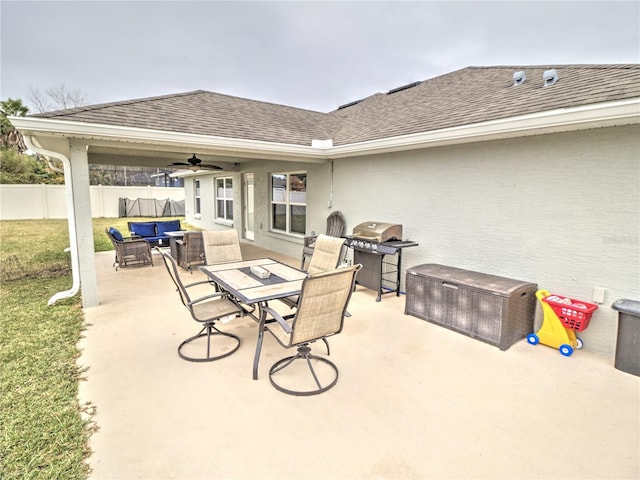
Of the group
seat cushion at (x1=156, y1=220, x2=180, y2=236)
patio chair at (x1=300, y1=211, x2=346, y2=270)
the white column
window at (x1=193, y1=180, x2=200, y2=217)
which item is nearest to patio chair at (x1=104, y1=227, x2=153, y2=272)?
seat cushion at (x1=156, y1=220, x2=180, y2=236)

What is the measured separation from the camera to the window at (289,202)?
9227 millimetres

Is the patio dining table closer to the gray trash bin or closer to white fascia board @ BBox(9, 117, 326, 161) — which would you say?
white fascia board @ BBox(9, 117, 326, 161)

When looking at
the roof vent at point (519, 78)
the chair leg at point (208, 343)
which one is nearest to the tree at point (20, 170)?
the chair leg at point (208, 343)

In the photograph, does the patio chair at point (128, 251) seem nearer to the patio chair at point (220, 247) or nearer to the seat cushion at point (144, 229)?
the seat cushion at point (144, 229)

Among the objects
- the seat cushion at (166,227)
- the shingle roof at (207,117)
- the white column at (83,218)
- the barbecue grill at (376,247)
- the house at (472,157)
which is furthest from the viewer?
the seat cushion at (166,227)

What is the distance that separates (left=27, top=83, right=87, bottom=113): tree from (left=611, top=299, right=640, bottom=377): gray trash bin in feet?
92.2

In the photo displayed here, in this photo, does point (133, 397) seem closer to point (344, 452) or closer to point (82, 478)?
point (82, 478)

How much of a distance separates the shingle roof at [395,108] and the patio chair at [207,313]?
3.03 meters

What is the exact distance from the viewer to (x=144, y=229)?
31.2 feet

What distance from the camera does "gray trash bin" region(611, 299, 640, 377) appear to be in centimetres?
335

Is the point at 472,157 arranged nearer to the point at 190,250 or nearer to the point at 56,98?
the point at 190,250

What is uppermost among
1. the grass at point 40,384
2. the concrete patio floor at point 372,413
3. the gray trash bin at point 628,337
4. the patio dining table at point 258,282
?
the patio dining table at point 258,282

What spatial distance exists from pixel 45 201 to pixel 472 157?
22.8m

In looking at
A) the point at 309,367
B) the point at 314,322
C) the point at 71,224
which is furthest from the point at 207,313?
the point at 71,224
